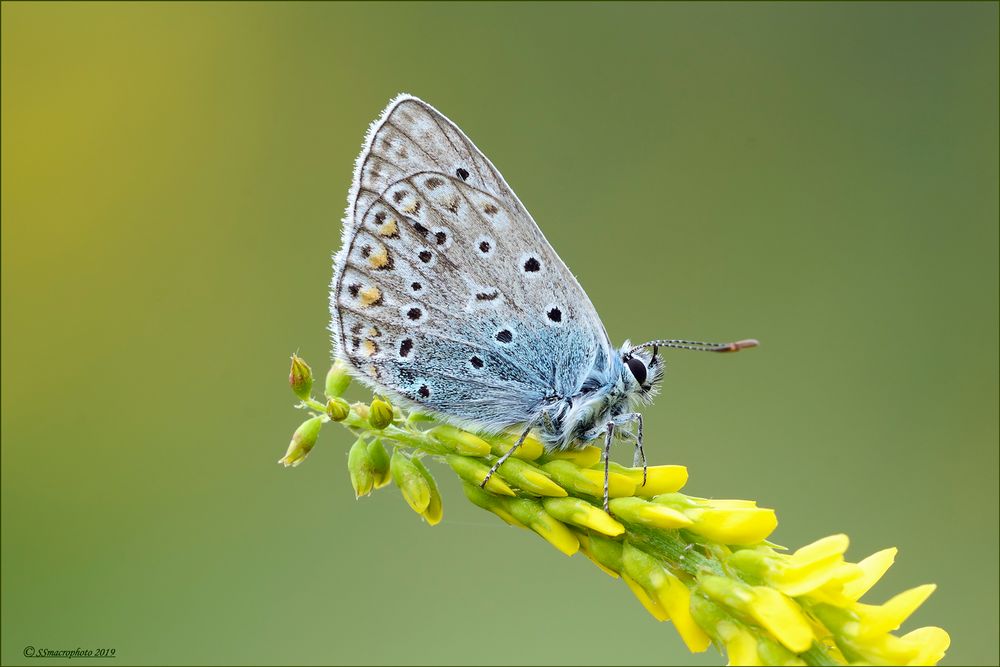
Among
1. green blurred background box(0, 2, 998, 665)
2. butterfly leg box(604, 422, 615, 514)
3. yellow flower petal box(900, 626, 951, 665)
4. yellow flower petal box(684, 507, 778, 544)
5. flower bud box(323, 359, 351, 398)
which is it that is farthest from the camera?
green blurred background box(0, 2, 998, 665)

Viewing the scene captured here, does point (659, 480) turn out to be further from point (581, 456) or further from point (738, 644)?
point (738, 644)

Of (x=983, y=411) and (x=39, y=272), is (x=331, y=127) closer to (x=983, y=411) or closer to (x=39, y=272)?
(x=39, y=272)

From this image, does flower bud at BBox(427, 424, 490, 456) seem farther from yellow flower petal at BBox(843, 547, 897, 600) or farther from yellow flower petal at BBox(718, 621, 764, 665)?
yellow flower petal at BBox(843, 547, 897, 600)

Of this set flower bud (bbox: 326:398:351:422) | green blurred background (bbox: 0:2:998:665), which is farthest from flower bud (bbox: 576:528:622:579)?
green blurred background (bbox: 0:2:998:665)

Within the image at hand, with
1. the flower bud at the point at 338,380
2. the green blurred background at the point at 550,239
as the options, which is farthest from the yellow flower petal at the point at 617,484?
the green blurred background at the point at 550,239

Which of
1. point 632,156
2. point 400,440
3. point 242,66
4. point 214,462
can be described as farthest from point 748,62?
point 400,440

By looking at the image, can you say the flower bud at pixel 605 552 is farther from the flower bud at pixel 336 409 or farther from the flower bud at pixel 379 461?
the flower bud at pixel 336 409

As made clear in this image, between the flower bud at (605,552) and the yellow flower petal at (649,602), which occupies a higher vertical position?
the flower bud at (605,552)

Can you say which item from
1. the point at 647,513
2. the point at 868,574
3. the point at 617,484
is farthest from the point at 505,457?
the point at 868,574
